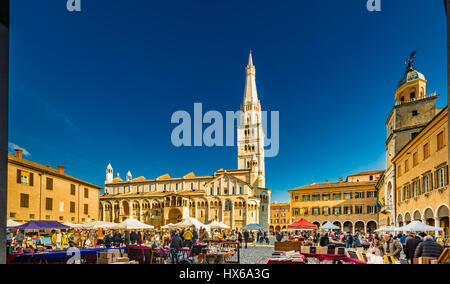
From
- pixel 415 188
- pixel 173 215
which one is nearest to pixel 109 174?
pixel 173 215

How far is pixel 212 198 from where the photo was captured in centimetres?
6031

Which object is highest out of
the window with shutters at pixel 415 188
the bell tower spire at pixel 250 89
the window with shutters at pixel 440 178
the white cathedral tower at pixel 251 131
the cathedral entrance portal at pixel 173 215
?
the bell tower spire at pixel 250 89

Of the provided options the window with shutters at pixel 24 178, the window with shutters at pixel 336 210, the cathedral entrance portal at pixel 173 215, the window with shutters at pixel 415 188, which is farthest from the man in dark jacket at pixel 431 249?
the cathedral entrance portal at pixel 173 215

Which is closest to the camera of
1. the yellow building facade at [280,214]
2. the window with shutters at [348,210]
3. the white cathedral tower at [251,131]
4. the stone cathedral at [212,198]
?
the window with shutters at [348,210]

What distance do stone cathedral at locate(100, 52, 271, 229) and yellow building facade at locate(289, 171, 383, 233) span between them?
30.0ft

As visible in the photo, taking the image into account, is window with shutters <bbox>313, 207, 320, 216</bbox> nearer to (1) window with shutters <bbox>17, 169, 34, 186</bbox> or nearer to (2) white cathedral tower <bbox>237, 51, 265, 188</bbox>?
(2) white cathedral tower <bbox>237, 51, 265, 188</bbox>

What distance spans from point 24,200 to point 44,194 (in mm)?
2820

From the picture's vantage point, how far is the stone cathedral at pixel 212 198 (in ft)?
193

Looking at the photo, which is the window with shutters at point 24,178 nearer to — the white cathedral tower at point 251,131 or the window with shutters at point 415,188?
the white cathedral tower at point 251,131

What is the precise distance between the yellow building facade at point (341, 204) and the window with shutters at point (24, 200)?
41403mm
